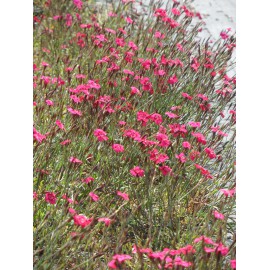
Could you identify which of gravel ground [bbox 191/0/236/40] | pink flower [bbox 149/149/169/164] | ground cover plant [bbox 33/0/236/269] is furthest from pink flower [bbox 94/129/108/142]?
gravel ground [bbox 191/0/236/40]

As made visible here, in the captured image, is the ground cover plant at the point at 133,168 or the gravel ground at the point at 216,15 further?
the gravel ground at the point at 216,15

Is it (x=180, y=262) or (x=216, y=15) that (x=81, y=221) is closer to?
(x=180, y=262)

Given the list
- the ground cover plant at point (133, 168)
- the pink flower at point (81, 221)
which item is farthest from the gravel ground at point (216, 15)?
the pink flower at point (81, 221)

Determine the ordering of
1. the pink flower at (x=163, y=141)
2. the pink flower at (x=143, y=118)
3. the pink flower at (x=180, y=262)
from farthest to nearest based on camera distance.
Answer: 1. the pink flower at (x=143, y=118)
2. the pink flower at (x=163, y=141)
3. the pink flower at (x=180, y=262)

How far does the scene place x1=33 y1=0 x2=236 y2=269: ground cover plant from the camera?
1.84 metres

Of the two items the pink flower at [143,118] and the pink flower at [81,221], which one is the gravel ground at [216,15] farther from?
the pink flower at [81,221]

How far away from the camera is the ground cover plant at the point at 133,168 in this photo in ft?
6.05

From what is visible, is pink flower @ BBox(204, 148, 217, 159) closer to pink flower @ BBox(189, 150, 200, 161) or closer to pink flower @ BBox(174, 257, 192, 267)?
pink flower @ BBox(189, 150, 200, 161)

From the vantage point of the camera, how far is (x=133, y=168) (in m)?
2.22

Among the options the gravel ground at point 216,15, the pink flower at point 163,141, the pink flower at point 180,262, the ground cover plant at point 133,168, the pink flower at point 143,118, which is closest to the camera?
the pink flower at point 180,262

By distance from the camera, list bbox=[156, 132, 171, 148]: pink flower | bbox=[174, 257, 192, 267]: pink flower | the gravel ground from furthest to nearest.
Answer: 1. the gravel ground
2. bbox=[156, 132, 171, 148]: pink flower
3. bbox=[174, 257, 192, 267]: pink flower

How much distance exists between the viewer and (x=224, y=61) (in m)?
3.52
